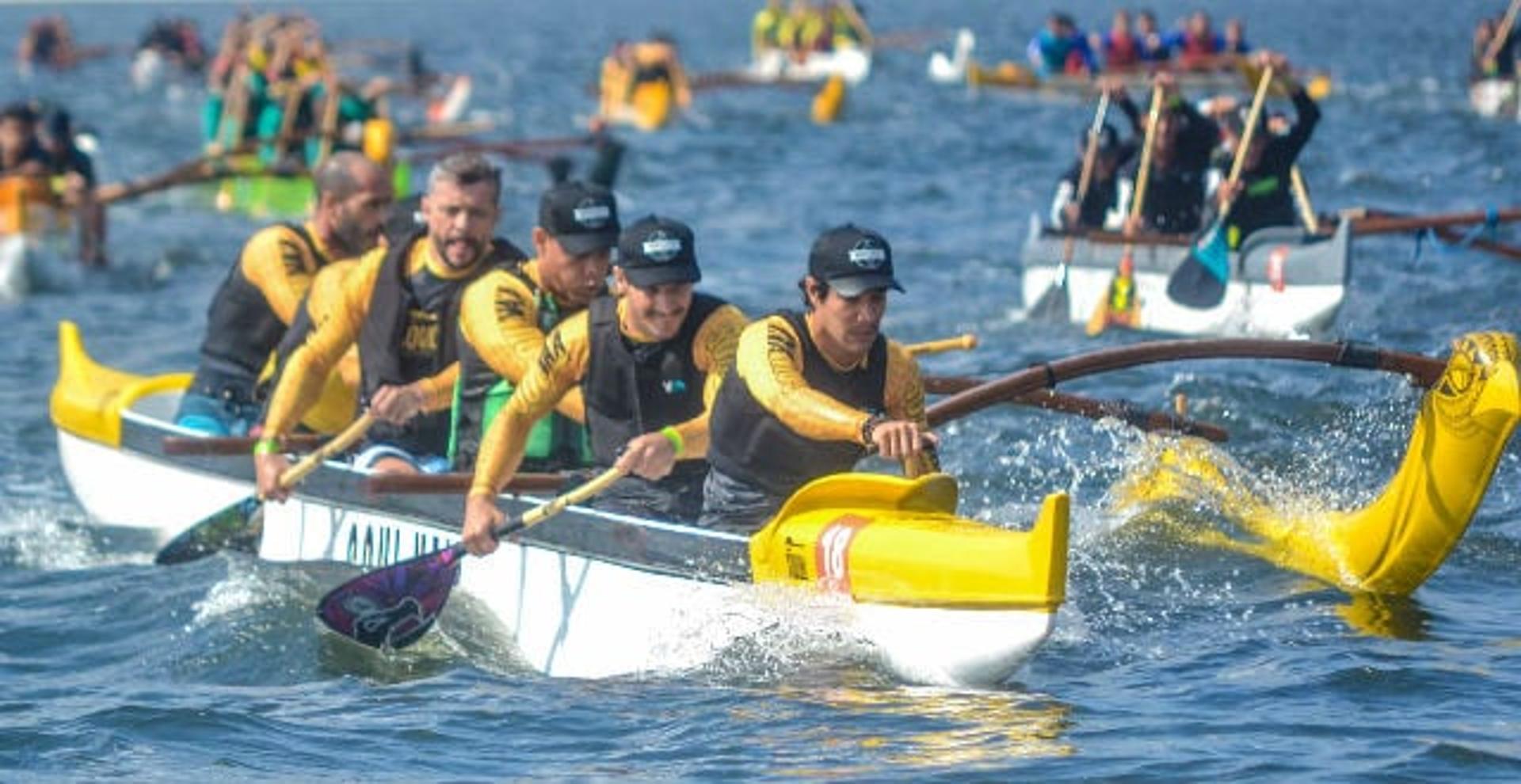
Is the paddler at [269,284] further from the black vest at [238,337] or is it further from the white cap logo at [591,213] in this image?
the white cap logo at [591,213]

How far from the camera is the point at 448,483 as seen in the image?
1155cm

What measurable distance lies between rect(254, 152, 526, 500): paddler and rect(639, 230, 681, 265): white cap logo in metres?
1.79

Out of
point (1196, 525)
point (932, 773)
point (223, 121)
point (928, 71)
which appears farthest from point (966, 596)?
point (928, 71)

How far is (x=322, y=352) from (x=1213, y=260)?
8.63 metres

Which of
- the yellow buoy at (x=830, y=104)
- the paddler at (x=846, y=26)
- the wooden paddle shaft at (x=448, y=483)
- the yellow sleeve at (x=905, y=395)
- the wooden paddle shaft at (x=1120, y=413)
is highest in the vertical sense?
the paddler at (x=846, y=26)

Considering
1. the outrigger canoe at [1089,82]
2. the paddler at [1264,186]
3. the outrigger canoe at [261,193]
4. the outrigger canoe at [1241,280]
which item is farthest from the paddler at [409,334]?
the outrigger canoe at [1089,82]

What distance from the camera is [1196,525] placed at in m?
12.7

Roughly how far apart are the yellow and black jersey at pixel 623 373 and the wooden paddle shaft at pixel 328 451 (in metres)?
1.66

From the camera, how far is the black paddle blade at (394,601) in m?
11.2

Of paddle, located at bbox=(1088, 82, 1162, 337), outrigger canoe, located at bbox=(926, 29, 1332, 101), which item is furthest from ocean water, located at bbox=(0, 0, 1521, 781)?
outrigger canoe, located at bbox=(926, 29, 1332, 101)

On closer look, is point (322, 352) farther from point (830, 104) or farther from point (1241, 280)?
point (830, 104)

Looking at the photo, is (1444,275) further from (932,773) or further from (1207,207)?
(932,773)

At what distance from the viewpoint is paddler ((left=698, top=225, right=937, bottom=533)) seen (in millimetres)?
9828

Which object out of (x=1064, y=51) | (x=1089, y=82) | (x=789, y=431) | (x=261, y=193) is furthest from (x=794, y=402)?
(x=1064, y=51)
